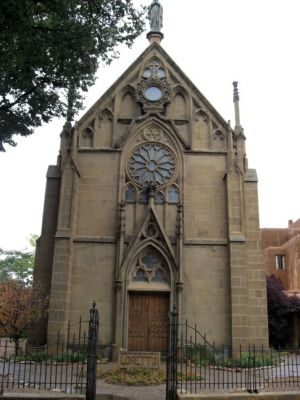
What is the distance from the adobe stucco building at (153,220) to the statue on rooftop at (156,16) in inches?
149

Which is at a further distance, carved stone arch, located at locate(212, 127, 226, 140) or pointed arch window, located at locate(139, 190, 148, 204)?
carved stone arch, located at locate(212, 127, 226, 140)

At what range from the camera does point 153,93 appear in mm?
23578

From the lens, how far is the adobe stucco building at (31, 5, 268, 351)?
19984mm

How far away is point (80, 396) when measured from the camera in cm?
923

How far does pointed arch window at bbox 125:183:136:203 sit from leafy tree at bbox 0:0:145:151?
25.1 ft

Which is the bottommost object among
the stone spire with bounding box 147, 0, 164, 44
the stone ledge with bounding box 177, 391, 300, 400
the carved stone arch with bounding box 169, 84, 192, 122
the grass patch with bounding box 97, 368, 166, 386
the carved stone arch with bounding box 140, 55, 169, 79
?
the grass patch with bounding box 97, 368, 166, 386

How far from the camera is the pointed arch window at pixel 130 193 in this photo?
2178 cm

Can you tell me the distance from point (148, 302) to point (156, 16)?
675 inches

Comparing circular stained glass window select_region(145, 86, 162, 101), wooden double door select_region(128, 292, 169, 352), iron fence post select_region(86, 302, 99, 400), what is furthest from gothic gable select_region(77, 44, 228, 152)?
iron fence post select_region(86, 302, 99, 400)

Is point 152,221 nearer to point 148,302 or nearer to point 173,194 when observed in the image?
point 173,194

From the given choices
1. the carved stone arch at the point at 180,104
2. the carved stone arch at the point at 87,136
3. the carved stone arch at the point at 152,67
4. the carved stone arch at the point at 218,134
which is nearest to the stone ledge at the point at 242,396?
the carved stone arch at the point at 218,134

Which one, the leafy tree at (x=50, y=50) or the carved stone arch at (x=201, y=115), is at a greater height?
the carved stone arch at (x=201, y=115)

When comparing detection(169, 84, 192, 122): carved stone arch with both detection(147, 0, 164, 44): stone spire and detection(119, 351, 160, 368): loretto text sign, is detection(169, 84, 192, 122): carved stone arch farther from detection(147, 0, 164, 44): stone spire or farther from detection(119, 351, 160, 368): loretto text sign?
detection(119, 351, 160, 368): loretto text sign

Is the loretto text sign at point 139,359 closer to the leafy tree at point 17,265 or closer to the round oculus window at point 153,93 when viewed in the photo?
the round oculus window at point 153,93
